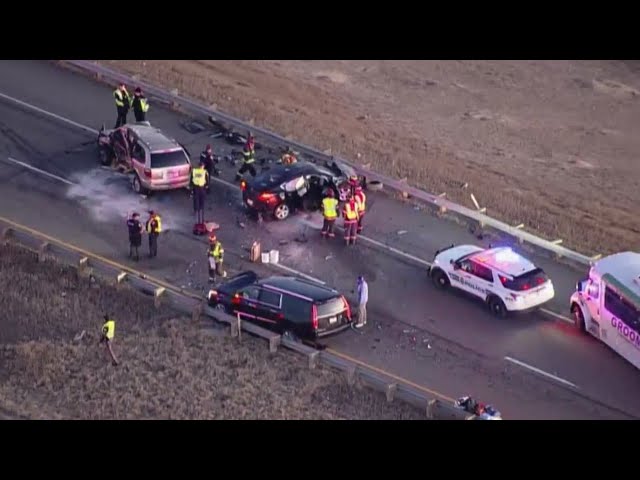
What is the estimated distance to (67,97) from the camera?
4712 centimetres

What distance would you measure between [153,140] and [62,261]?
17.8 ft

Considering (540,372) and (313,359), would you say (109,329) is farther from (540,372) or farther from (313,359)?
(540,372)

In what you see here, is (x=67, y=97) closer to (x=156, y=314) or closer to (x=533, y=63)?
(x=156, y=314)

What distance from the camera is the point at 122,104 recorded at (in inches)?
1729

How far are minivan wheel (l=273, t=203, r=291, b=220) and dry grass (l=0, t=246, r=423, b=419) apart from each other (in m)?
5.51

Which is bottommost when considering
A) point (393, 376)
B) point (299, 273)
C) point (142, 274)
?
point (393, 376)

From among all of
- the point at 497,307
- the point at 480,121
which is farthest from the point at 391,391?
the point at 480,121

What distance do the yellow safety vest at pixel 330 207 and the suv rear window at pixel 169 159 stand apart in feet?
15.0

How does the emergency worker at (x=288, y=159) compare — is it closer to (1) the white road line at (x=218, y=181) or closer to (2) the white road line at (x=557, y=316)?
(1) the white road line at (x=218, y=181)

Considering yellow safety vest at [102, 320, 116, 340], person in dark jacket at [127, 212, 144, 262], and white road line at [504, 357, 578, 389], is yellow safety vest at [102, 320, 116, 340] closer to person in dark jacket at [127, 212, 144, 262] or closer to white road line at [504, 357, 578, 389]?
person in dark jacket at [127, 212, 144, 262]

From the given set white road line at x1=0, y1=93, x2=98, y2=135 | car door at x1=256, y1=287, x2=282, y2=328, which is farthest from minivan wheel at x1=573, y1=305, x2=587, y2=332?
white road line at x1=0, y1=93, x2=98, y2=135

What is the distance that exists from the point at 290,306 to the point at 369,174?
955 centimetres

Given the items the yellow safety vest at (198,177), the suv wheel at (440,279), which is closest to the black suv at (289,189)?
the yellow safety vest at (198,177)

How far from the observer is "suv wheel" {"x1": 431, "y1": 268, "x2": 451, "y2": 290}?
37094mm
